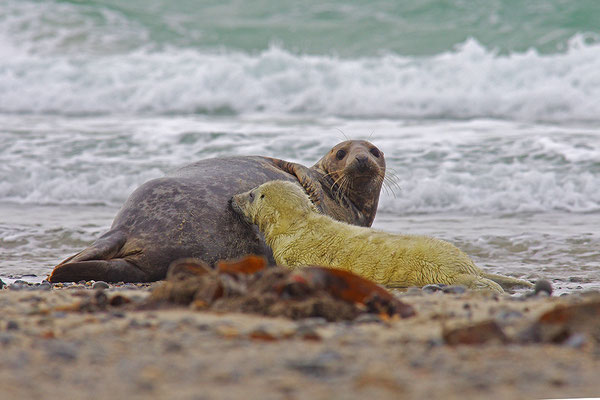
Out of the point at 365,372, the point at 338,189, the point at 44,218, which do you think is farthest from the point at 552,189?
the point at 365,372

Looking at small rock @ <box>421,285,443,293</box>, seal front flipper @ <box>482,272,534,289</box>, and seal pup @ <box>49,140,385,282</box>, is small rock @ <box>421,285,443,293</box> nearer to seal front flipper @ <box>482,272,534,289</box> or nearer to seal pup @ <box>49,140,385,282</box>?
seal front flipper @ <box>482,272,534,289</box>

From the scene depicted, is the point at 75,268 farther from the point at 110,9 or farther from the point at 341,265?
the point at 110,9

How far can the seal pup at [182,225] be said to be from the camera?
5145 mm

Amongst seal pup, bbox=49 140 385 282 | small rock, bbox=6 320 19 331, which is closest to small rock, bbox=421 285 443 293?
seal pup, bbox=49 140 385 282

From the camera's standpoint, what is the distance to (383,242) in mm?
4977

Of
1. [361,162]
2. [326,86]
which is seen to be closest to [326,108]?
[326,86]

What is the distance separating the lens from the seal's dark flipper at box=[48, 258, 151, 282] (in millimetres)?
5012

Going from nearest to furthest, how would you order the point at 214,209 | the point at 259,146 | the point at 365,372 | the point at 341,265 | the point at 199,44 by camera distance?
the point at 365,372 → the point at 341,265 → the point at 214,209 → the point at 259,146 → the point at 199,44

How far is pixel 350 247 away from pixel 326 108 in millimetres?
9716

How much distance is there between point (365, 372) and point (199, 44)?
17375 millimetres

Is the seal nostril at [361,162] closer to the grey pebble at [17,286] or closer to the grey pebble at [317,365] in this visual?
the grey pebble at [17,286]

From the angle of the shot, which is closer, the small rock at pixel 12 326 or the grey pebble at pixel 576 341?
the grey pebble at pixel 576 341

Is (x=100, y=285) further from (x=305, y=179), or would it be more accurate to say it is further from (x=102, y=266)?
(x=305, y=179)

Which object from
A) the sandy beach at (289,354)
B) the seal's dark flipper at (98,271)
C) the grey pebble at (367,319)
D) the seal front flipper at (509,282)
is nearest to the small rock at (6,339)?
the sandy beach at (289,354)
